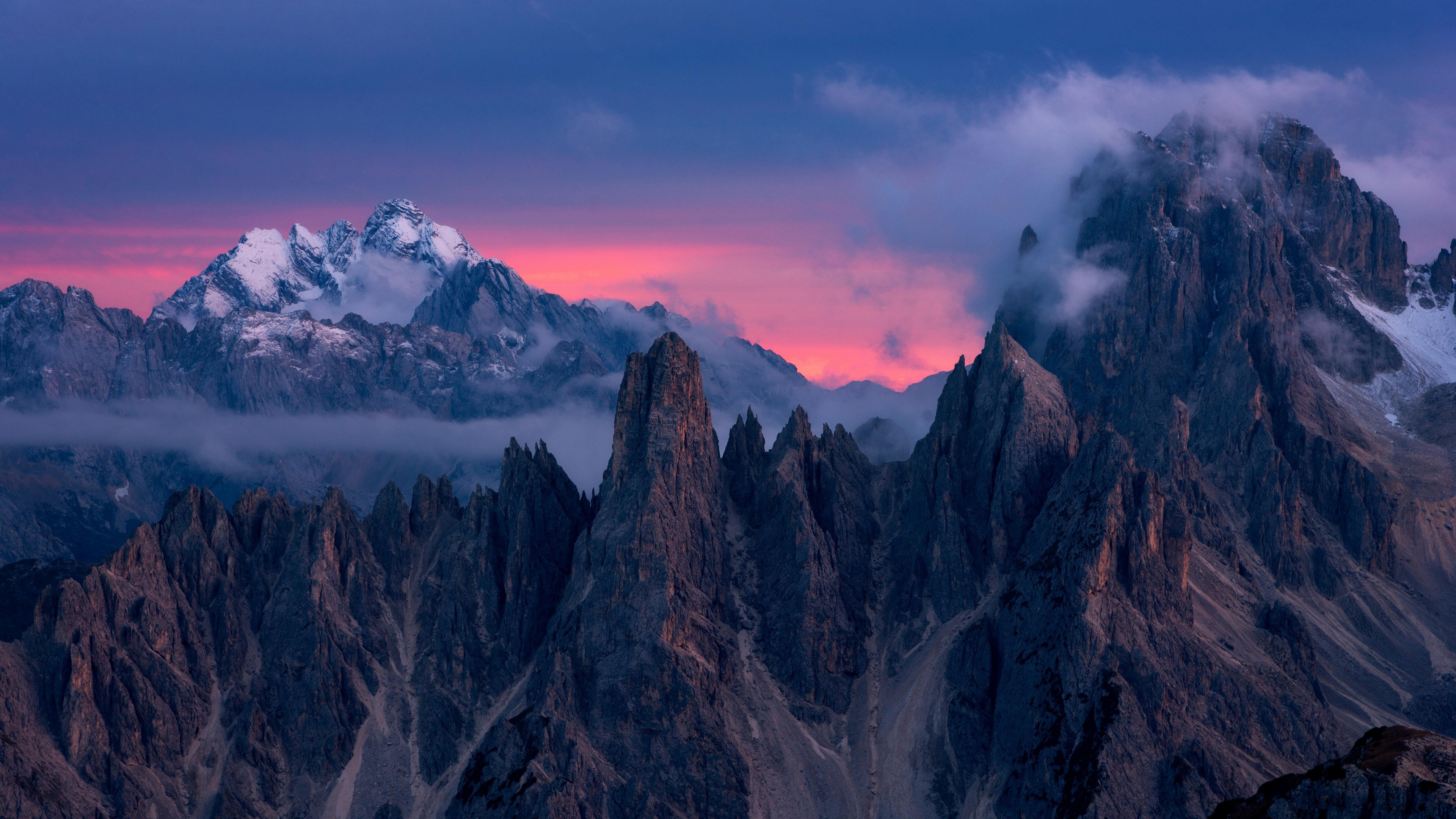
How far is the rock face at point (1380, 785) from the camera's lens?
104 metres

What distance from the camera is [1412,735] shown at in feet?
370

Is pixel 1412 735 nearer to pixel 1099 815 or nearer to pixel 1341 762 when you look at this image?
pixel 1341 762

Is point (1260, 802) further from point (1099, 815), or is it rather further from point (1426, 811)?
point (1099, 815)

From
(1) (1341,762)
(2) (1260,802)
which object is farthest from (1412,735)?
(2) (1260,802)

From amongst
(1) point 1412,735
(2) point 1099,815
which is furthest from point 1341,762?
(2) point 1099,815

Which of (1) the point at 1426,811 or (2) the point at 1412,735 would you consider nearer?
(1) the point at 1426,811

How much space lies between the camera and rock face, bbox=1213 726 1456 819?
10431 cm

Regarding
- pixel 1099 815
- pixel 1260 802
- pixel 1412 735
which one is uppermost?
pixel 1412 735

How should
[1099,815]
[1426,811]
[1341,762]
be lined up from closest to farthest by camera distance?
1. [1426,811]
2. [1341,762]
3. [1099,815]

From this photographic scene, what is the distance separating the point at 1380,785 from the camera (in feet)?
349

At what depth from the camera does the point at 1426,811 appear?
339 ft

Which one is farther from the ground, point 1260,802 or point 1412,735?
point 1412,735

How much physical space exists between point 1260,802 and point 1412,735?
16642mm

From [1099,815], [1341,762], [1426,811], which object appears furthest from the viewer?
[1099,815]
